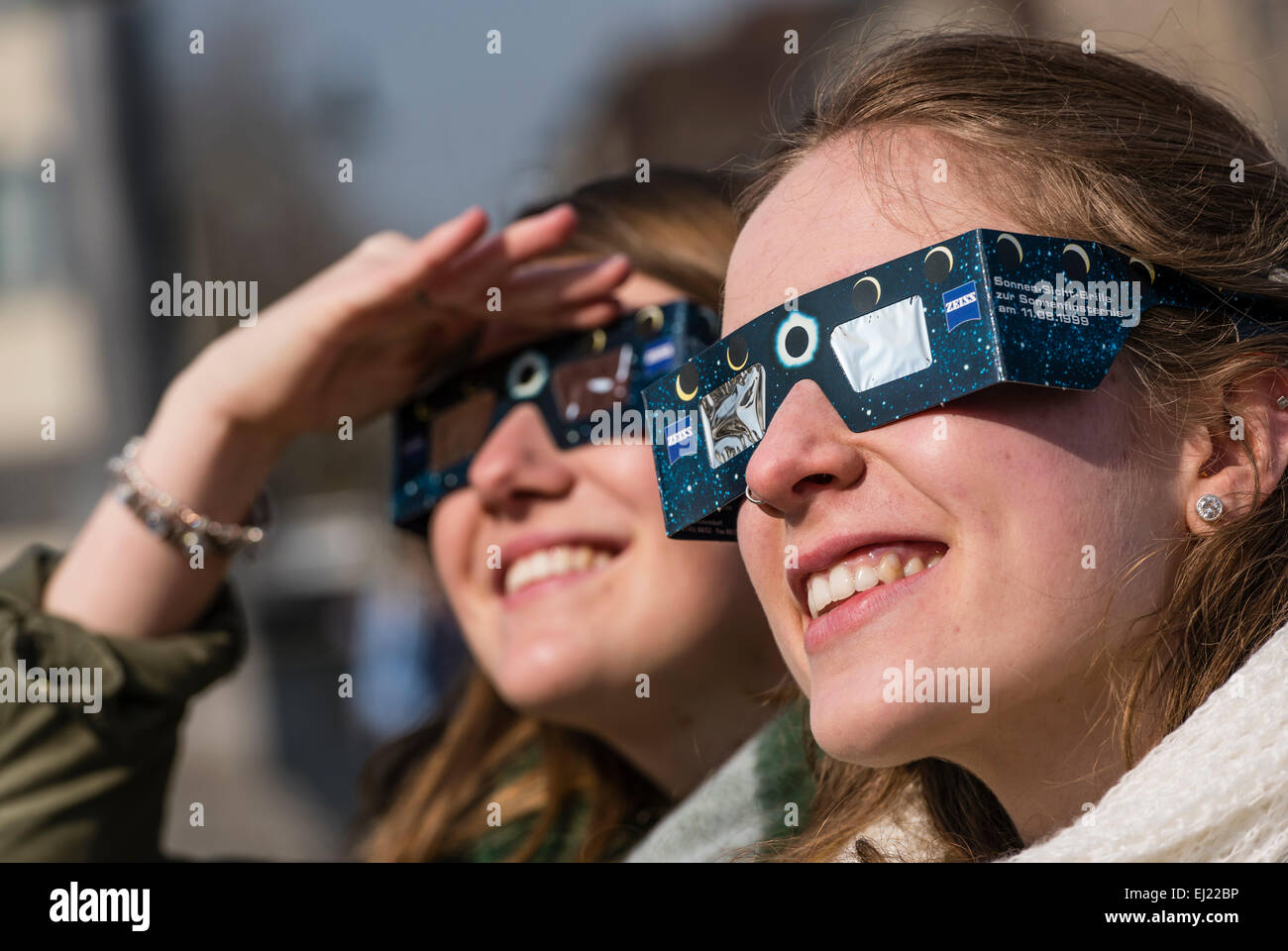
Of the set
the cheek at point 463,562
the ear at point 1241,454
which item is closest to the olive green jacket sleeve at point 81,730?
the cheek at point 463,562

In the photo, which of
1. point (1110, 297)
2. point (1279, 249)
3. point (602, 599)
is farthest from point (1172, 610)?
point (602, 599)

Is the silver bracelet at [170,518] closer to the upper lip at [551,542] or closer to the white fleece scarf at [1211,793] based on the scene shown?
the upper lip at [551,542]

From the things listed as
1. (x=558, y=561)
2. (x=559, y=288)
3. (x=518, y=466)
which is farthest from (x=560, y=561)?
(x=559, y=288)

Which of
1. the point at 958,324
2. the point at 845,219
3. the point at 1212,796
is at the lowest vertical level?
the point at 1212,796

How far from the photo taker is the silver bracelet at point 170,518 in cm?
296

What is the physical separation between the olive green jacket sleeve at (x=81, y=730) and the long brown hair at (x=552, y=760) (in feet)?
2.31

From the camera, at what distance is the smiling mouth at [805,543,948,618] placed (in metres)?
1.62

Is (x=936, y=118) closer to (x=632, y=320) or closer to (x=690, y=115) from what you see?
(x=632, y=320)

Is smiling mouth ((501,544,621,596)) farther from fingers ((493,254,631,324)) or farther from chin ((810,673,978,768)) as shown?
chin ((810,673,978,768))

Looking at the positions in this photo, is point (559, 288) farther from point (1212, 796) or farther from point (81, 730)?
point (1212, 796)

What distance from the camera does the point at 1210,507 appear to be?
1607mm

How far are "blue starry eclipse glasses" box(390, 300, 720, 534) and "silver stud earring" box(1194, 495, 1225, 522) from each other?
3.85 feet

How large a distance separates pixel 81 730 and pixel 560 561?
3.77 feet

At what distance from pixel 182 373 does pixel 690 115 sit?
42.1 ft
